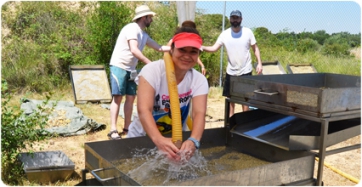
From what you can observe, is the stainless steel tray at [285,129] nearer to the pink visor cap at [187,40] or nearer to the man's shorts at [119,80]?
the pink visor cap at [187,40]

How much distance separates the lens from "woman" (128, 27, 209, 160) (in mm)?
2488

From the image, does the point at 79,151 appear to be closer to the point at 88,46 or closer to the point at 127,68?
the point at 127,68

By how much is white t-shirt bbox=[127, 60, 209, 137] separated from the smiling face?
0.12m

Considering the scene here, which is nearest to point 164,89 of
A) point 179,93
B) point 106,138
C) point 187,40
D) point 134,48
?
point 179,93

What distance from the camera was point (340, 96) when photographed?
2.59 metres

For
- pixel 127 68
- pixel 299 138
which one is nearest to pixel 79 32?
pixel 127 68

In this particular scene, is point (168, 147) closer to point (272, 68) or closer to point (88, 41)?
point (272, 68)

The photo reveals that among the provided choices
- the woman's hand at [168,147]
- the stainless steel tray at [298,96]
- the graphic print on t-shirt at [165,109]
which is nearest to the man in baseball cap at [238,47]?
the stainless steel tray at [298,96]

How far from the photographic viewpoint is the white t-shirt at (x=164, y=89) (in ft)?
8.53

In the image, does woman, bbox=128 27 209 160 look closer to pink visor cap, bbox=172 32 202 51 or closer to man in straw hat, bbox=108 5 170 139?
pink visor cap, bbox=172 32 202 51

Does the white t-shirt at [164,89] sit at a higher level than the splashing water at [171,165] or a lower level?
higher

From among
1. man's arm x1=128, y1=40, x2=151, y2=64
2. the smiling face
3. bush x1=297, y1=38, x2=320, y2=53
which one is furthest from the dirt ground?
bush x1=297, y1=38, x2=320, y2=53

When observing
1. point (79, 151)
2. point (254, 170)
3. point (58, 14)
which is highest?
point (58, 14)

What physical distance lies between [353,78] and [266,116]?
795 mm
